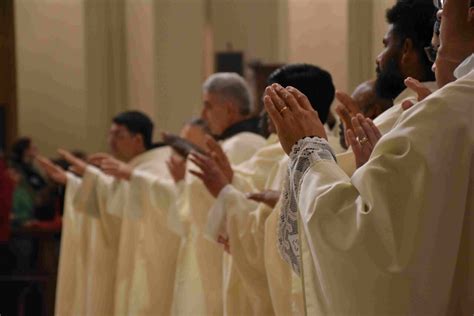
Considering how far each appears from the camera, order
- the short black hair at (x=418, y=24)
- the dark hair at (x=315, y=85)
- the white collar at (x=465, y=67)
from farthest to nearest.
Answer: the dark hair at (x=315, y=85) → the short black hair at (x=418, y=24) → the white collar at (x=465, y=67)

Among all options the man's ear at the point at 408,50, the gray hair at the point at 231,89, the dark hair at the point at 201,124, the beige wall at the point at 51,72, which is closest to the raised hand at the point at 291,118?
the man's ear at the point at 408,50

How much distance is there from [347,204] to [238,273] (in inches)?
76.9

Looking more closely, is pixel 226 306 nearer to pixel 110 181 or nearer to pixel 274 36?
pixel 110 181

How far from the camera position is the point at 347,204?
2430mm

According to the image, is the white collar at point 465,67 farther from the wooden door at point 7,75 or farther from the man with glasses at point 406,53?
the wooden door at point 7,75

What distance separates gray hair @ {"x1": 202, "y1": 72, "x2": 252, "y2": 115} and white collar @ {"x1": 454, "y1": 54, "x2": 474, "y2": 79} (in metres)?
3.22

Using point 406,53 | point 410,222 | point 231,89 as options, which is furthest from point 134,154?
point 410,222

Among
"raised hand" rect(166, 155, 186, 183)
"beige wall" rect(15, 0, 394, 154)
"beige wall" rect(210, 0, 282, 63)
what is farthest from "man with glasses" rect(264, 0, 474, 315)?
"beige wall" rect(210, 0, 282, 63)

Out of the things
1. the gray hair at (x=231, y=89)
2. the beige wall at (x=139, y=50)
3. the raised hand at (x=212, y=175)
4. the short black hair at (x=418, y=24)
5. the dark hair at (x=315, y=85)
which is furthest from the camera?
the beige wall at (x=139, y=50)

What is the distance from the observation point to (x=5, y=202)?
29.7ft

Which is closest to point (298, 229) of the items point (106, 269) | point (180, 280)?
point (180, 280)

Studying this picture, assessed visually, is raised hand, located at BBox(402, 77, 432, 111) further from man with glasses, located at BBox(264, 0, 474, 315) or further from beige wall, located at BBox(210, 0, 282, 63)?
Answer: beige wall, located at BBox(210, 0, 282, 63)

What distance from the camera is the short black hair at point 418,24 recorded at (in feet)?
11.4

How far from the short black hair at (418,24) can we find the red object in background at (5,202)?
597cm
